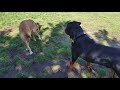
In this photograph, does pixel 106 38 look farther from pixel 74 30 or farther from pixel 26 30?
pixel 26 30

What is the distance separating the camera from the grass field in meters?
6.07

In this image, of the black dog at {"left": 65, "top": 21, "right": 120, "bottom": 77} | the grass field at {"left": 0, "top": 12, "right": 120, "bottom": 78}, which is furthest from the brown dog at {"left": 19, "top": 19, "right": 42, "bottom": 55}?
the black dog at {"left": 65, "top": 21, "right": 120, "bottom": 77}

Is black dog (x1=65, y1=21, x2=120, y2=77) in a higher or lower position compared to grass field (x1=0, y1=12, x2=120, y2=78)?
higher

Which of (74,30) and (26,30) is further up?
(74,30)

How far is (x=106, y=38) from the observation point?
7.62m

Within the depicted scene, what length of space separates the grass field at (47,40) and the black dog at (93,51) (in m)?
0.72

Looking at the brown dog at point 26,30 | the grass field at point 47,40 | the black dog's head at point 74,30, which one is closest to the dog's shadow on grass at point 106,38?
the grass field at point 47,40

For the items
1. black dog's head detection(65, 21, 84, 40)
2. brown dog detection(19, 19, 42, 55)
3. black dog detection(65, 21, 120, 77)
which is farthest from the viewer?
brown dog detection(19, 19, 42, 55)

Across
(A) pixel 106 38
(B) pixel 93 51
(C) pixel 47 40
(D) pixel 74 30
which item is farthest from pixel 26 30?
(A) pixel 106 38

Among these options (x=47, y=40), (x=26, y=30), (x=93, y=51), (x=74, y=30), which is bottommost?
(x=47, y=40)

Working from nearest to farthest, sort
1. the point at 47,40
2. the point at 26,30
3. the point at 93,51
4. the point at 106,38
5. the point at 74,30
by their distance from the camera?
the point at 93,51 < the point at 74,30 < the point at 26,30 < the point at 47,40 < the point at 106,38

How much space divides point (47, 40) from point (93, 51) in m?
2.52

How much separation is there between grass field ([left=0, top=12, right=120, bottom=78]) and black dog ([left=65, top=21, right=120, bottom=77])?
72cm

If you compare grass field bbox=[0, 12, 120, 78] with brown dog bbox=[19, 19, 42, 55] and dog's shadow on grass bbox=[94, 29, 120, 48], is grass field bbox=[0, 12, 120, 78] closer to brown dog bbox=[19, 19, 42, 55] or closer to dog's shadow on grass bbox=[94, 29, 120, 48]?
dog's shadow on grass bbox=[94, 29, 120, 48]
